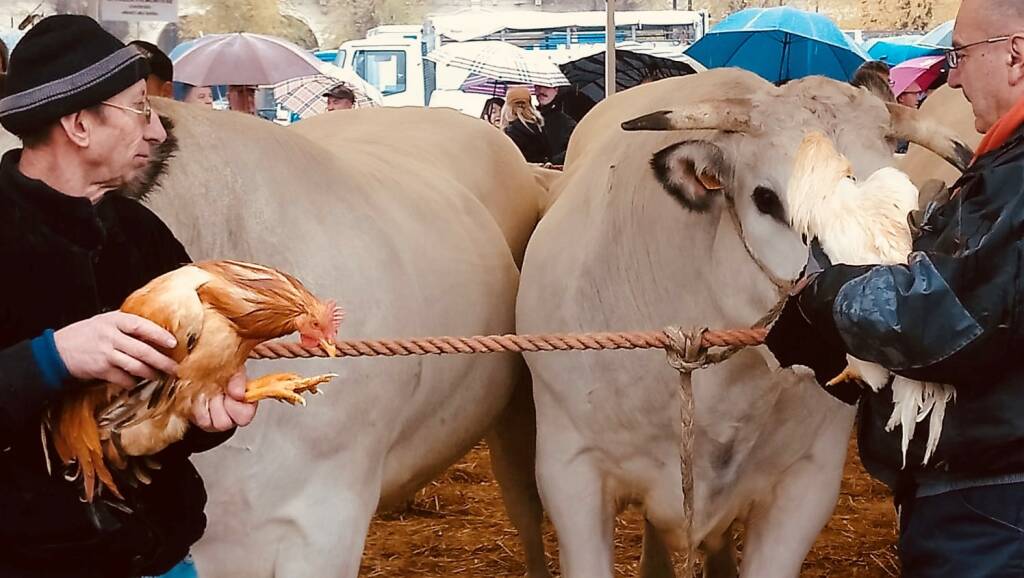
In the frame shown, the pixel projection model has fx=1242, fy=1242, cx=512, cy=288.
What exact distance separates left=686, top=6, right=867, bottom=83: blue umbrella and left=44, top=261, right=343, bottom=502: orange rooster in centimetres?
864

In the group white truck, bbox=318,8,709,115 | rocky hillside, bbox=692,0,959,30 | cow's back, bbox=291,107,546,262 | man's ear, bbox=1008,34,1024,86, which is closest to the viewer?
man's ear, bbox=1008,34,1024,86

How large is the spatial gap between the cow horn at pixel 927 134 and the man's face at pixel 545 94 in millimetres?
7024

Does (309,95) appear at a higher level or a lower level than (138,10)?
lower

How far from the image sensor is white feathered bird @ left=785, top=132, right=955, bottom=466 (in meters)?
2.00

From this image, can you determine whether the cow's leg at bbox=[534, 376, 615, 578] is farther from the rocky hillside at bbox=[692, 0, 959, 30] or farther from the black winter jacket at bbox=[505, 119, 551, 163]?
the rocky hillside at bbox=[692, 0, 959, 30]

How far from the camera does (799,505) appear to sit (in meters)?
3.49

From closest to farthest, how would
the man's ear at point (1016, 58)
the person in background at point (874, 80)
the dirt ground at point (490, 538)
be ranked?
the man's ear at point (1016, 58)
the person in background at point (874, 80)
the dirt ground at point (490, 538)

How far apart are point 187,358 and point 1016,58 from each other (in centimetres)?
144

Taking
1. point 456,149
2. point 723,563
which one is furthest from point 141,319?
point 723,563

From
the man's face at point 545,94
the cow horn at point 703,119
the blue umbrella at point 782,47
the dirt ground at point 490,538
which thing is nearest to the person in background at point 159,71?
the dirt ground at point 490,538

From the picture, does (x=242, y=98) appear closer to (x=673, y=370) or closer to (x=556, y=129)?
(x=556, y=129)

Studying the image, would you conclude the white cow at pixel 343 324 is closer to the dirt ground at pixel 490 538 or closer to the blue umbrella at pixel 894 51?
the dirt ground at pixel 490 538

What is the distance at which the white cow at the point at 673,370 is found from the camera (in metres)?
3.00

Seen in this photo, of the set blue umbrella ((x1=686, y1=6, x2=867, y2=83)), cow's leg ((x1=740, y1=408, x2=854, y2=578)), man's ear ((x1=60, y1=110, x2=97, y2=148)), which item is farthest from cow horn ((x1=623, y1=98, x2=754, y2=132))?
blue umbrella ((x1=686, y1=6, x2=867, y2=83))
